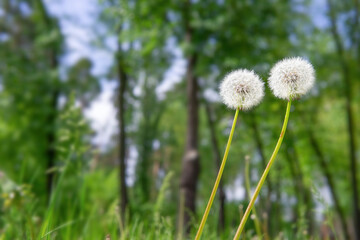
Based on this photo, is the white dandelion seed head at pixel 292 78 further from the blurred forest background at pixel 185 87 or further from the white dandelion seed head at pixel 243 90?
the blurred forest background at pixel 185 87

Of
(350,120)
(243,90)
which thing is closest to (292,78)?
(243,90)

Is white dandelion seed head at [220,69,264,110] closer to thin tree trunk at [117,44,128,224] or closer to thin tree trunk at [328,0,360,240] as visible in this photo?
thin tree trunk at [117,44,128,224]

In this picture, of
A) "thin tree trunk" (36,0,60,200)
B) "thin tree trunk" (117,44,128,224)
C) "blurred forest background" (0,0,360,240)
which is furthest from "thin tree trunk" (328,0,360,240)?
"thin tree trunk" (36,0,60,200)


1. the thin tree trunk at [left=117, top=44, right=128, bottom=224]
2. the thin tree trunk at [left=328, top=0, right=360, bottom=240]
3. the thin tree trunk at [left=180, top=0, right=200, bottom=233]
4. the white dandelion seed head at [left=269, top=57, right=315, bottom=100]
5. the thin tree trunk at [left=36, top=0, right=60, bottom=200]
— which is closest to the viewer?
the white dandelion seed head at [left=269, top=57, right=315, bottom=100]

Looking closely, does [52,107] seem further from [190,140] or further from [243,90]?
[243,90]

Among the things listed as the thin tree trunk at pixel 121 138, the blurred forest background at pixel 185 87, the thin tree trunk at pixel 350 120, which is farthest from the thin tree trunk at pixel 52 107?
the thin tree trunk at pixel 350 120

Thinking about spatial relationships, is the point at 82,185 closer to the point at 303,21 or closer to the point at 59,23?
the point at 303,21

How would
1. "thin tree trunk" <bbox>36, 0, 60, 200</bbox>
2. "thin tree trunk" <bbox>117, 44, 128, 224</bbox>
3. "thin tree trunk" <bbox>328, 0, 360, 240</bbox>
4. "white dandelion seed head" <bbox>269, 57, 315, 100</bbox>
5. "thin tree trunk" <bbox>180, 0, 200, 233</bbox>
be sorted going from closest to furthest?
"white dandelion seed head" <bbox>269, 57, 315, 100</bbox> → "thin tree trunk" <bbox>180, 0, 200, 233</bbox> → "thin tree trunk" <bbox>117, 44, 128, 224</bbox> → "thin tree trunk" <bbox>328, 0, 360, 240</bbox> → "thin tree trunk" <bbox>36, 0, 60, 200</bbox>
